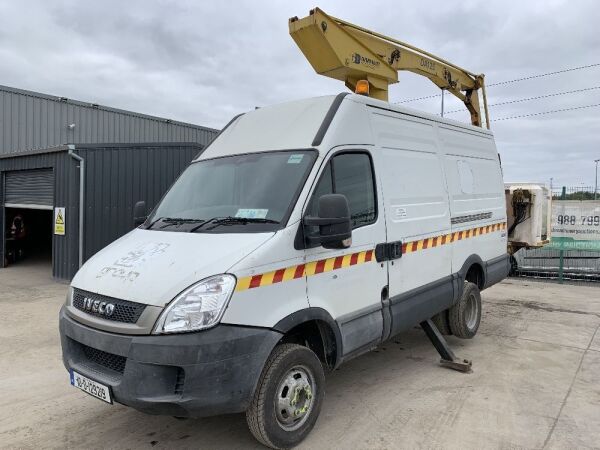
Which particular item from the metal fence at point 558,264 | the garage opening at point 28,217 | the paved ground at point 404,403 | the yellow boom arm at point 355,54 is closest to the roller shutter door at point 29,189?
the garage opening at point 28,217

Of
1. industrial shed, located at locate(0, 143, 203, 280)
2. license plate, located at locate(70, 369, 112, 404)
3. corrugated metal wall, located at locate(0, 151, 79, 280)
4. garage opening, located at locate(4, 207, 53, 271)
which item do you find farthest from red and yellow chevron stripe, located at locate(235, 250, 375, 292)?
garage opening, located at locate(4, 207, 53, 271)

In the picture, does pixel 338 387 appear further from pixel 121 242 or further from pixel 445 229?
pixel 121 242

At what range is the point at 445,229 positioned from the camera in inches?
201

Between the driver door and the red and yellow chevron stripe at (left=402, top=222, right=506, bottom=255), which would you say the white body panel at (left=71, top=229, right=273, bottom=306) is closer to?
the driver door

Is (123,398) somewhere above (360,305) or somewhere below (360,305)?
below

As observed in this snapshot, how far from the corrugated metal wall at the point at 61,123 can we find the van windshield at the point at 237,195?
48.5 feet

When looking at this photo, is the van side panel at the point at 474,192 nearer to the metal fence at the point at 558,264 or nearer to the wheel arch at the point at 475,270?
the wheel arch at the point at 475,270

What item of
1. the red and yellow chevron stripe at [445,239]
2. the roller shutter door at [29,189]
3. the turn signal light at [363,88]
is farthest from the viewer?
the roller shutter door at [29,189]

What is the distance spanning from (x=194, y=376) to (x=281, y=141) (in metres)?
2.00

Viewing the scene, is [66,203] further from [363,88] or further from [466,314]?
[466,314]

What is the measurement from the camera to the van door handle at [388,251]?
13.2 feet

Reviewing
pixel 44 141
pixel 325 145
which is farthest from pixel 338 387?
pixel 44 141

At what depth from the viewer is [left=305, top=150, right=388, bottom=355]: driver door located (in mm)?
3477

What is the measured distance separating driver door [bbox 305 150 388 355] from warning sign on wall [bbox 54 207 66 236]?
9116 millimetres
